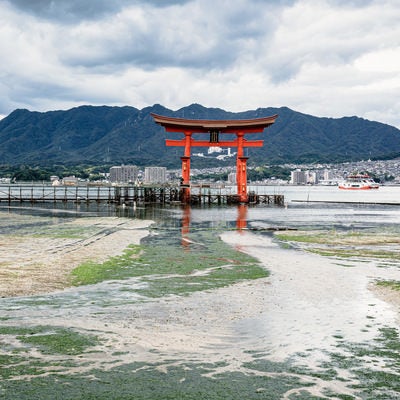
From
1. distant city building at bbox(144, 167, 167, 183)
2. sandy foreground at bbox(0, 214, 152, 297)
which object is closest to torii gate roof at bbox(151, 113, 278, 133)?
sandy foreground at bbox(0, 214, 152, 297)

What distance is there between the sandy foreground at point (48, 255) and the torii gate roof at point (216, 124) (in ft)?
99.8

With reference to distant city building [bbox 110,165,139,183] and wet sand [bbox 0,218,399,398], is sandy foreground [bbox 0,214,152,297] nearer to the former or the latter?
wet sand [bbox 0,218,399,398]

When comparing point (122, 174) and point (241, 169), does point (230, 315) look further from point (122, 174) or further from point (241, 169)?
point (122, 174)

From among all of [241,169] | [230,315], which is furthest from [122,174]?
[230,315]

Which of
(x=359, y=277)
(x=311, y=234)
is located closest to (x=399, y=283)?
(x=359, y=277)

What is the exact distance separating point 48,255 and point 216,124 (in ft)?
140

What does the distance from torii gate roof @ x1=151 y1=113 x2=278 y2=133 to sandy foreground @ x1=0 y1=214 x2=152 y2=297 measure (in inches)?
1198

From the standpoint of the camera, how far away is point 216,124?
57.8 meters

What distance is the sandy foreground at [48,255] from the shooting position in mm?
12656

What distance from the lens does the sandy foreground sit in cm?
1266

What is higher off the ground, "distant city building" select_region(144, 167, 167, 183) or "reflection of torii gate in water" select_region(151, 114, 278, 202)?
"reflection of torii gate in water" select_region(151, 114, 278, 202)

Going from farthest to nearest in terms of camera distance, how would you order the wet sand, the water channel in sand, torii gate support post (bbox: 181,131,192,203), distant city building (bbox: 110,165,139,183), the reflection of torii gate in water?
distant city building (bbox: 110,165,139,183), torii gate support post (bbox: 181,131,192,203), the reflection of torii gate in water, the wet sand, the water channel in sand

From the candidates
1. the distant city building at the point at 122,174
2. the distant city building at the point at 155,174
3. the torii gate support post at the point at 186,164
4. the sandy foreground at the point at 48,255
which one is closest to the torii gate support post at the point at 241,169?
the torii gate support post at the point at 186,164

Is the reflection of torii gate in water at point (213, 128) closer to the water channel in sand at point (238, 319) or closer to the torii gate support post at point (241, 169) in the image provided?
the torii gate support post at point (241, 169)
